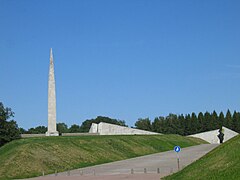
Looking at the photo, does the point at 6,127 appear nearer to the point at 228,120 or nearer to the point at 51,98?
the point at 51,98

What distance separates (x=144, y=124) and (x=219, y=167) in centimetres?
10574

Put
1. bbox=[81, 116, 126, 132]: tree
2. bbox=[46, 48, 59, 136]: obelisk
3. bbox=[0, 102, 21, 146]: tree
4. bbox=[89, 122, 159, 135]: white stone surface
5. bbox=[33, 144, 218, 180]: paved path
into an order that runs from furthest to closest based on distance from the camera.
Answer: bbox=[81, 116, 126, 132]: tree → bbox=[89, 122, 159, 135]: white stone surface → bbox=[46, 48, 59, 136]: obelisk → bbox=[0, 102, 21, 146]: tree → bbox=[33, 144, 218, 180]: paved path

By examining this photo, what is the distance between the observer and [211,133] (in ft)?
318

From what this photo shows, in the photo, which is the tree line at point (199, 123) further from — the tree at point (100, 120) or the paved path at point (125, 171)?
the paved path at point (125, 171)

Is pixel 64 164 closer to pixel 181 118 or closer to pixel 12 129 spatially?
pixel 12 129

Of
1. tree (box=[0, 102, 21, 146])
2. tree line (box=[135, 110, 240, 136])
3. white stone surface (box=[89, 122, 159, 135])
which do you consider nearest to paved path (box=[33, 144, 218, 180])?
tree (box=[0, 102, 21, 146])

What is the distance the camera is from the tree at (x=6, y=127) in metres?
54.0

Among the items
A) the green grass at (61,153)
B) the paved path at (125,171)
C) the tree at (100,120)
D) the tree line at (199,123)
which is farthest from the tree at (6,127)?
the tree at (100,120)

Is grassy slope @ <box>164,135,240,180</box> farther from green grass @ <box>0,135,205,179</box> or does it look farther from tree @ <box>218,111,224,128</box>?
tree @ <box>218,111,224,128</box>

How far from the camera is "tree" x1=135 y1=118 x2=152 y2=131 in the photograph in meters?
125

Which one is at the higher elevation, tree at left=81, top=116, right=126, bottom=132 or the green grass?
tree at left=81, top=116, right=126, bottom=132

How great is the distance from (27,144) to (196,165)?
1015 inches

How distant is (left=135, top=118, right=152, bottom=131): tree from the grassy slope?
325 ft

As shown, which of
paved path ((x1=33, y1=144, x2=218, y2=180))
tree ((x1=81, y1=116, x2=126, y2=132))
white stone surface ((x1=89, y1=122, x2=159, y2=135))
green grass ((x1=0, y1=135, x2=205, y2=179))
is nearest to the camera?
paved path ((x1=33, y1=144, x2=218, y2=180))
